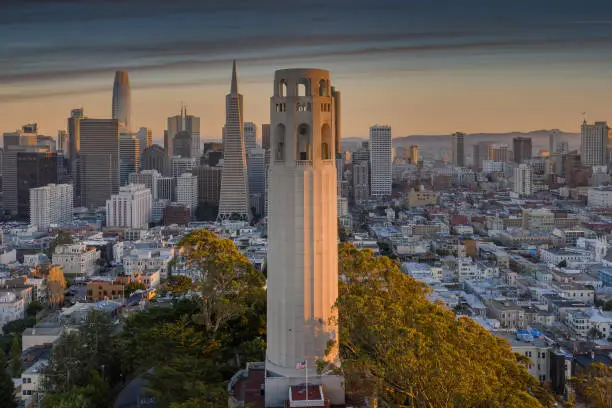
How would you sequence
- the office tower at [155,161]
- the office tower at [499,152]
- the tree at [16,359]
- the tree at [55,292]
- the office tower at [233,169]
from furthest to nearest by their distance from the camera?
1. the office tower at [499,152]
2. the office tower at [155,161]
3. the office tower at [233,169]
4. the tree at [55,292]
5. the tree at [16,359]

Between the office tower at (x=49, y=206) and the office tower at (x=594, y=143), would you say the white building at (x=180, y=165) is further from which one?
the office tower at (x=594, y=143)

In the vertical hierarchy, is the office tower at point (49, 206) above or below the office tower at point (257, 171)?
below

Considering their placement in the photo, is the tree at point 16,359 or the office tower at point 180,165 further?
the office tower at point 180,165

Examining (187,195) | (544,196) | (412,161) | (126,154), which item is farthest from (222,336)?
(412,161)

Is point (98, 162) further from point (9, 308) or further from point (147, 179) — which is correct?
point (9, 308)

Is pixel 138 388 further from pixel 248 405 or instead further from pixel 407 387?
pixel 407 387

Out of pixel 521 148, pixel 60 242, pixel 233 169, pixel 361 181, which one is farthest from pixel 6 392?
pixel 521 148

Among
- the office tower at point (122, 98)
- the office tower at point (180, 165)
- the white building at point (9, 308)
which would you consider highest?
the office tower at point (122, 98)

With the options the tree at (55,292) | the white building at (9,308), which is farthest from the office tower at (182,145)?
the white building at (9,308)
